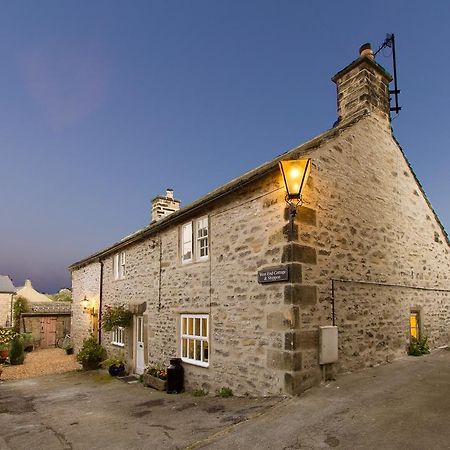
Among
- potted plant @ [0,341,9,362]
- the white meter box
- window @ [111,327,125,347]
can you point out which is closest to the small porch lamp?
the white meter box

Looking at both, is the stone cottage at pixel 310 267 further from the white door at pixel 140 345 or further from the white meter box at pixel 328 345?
the white door at pixel 140 345

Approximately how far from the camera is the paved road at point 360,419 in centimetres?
470

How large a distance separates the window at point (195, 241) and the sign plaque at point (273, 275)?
2.50 m

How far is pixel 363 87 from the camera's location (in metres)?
9.48

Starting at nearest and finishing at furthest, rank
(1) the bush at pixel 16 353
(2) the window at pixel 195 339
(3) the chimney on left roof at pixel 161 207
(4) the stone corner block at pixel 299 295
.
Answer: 1. (4) the stone corner block at pixel 299 295
2. (2) the window at pixel 195 339
3. (3) the chimney on left roof at pixel 161 207
4. (1) the bush at pixel 16 353

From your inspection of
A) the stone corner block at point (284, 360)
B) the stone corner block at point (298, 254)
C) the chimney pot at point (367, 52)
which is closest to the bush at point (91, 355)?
the stone corner block at point (284, 360)

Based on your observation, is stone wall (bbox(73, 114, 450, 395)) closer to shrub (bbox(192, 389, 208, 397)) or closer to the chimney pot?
shrub (bbox(192, 389, 208, 397))

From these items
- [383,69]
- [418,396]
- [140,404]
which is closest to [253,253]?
[418,396]

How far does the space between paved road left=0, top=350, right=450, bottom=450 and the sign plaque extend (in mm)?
2161

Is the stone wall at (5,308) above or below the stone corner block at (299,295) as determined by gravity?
below

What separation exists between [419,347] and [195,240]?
22.2 feet

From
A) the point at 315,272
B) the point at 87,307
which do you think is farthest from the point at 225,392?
the point at 87,307

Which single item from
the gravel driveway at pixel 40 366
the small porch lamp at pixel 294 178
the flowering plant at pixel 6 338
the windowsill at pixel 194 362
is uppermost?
the small porch lamp at pixel 294 178

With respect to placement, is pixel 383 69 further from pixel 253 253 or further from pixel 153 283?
pixel 153 283
